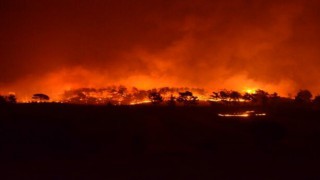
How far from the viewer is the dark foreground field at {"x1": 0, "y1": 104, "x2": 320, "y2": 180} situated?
33494 mm

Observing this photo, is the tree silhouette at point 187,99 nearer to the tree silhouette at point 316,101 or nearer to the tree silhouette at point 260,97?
the tree silhouette at point 260,97

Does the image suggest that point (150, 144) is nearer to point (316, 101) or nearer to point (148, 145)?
point (148, 145)

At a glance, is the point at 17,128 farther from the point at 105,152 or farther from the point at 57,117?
the point at 105,152

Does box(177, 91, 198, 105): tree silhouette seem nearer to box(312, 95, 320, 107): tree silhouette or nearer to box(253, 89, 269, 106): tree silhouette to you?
box(253, 89, 269, 106): tree silhouette

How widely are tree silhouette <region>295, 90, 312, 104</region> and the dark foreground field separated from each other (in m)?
31.0

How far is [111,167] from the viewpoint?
1377 inches

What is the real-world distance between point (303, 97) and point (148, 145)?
2683 inches

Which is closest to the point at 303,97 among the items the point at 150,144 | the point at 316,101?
the point at 316,101

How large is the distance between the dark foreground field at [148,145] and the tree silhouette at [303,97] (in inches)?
1219

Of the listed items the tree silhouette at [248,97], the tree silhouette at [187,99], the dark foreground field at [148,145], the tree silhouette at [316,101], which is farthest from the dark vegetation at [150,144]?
the tree silhouette at [248,97]

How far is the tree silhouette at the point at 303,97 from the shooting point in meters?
99.6

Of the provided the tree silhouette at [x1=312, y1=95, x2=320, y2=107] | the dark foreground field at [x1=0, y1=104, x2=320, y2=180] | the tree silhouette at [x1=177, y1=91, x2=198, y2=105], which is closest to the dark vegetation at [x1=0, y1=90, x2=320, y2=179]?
the dark foreground field at [x1=0, y1=104, x2=320, y2=180]

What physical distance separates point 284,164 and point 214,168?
236 inches

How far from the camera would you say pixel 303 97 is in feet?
344
